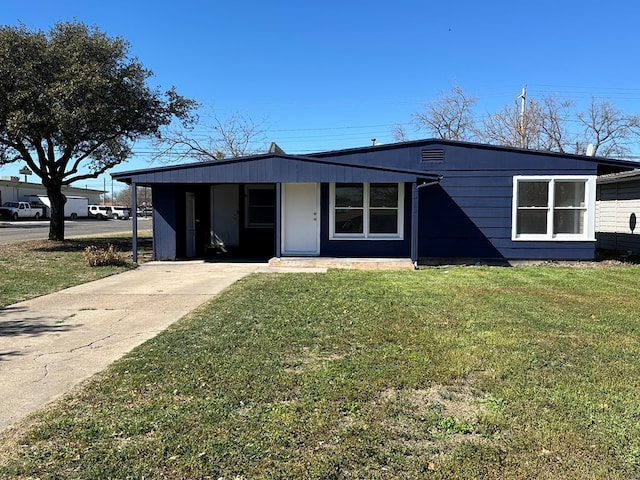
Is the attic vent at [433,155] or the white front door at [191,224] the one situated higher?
the attic vent at [433,155]

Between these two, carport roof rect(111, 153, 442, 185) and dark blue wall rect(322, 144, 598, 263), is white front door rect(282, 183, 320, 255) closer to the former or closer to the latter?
carport roof rect(111, 153, 442, 185)

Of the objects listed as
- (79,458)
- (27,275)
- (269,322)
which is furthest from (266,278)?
(79,458)

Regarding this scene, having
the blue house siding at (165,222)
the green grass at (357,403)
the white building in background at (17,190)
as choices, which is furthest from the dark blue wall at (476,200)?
the white building in background at (17,190)

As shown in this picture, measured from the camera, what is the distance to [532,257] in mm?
13047

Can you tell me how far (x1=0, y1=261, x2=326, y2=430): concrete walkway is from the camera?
162 inches

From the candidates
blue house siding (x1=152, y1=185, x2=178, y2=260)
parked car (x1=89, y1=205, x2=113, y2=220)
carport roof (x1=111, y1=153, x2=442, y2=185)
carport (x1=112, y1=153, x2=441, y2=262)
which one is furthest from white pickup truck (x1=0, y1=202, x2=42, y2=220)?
carport roof (x1=111, y1=153, x2=442, y2=185)

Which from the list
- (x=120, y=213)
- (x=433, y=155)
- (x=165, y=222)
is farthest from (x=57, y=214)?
(x=120, y=213)

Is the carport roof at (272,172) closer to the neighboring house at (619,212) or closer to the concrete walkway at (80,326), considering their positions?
the concrete walkway at (80,326)

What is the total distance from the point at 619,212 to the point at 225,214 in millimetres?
12334

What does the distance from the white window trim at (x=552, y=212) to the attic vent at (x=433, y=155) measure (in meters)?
1.97

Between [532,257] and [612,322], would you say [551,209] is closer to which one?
[532,257]

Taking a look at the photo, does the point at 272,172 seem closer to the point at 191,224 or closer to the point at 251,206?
the point at 191,224

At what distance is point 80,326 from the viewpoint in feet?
20.1

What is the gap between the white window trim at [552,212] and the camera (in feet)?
41.3
